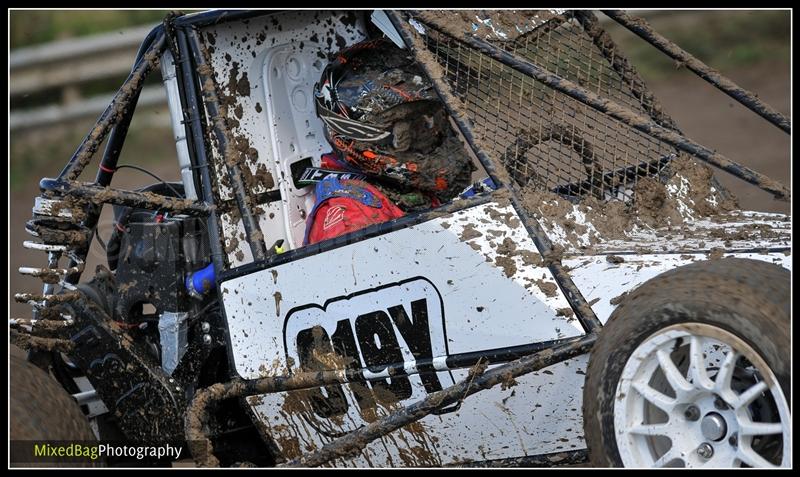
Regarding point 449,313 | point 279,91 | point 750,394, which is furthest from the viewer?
point 279,91

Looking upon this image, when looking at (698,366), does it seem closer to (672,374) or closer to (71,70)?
(672,374)

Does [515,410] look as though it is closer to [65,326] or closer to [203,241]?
[203,241]

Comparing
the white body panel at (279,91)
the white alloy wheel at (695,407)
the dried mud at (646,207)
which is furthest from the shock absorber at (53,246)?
the white alloy wheel at (695,407)

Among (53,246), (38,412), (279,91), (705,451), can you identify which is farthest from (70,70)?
(705,451)

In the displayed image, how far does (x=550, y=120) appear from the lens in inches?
148

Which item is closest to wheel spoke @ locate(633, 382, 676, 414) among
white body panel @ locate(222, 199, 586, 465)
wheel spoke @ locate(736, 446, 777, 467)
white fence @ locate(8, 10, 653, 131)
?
wheel spoke @ locate(736, 446, 777, 467)

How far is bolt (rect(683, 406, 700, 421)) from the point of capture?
279cm

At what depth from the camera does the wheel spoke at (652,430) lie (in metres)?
2.82

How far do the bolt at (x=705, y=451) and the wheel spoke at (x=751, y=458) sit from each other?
0.09 metres

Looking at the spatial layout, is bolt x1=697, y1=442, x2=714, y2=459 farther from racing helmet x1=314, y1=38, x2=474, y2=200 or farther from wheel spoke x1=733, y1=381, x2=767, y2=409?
racing helmet x1=314, y1=38, x2=474, y2=200

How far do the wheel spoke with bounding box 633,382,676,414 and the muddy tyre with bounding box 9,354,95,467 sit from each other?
190 cm

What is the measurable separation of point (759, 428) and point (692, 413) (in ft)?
0.63

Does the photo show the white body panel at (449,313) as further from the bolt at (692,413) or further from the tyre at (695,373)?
the bolt at (692,413)

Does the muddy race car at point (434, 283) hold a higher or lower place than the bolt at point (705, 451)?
higher
